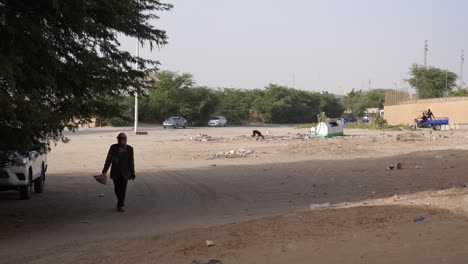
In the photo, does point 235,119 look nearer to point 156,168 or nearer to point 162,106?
point 162,106

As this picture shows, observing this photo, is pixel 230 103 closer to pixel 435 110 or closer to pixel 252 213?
pixel 435 110

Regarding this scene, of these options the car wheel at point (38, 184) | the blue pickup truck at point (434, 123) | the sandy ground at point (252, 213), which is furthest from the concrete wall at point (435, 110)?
the car wheel at point (38, 184)

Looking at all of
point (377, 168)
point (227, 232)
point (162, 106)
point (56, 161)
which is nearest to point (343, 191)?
point (377, 168)

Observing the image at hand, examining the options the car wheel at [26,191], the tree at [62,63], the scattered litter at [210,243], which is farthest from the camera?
the car wheel at [26,191]

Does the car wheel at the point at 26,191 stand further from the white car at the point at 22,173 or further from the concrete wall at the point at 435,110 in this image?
the concrete wall at the point at 435,110

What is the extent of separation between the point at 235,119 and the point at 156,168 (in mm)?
74456

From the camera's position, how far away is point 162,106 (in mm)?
87938

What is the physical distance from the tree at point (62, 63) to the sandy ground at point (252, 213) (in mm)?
2162

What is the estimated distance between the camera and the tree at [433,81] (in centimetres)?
10528

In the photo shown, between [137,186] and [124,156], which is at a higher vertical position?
[124,156]

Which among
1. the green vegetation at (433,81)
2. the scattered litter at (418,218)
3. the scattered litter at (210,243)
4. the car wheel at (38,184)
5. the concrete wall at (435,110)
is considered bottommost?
the car wheel at (38,184)

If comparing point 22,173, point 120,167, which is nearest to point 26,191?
point 22,173

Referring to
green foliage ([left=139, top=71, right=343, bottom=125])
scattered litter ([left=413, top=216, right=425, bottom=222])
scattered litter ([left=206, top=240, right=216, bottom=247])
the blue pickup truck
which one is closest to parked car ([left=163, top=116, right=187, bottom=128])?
green foliage ([left=139, top=71, right=343, bottom=125])

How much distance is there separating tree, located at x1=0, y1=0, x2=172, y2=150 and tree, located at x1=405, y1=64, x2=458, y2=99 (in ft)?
323
